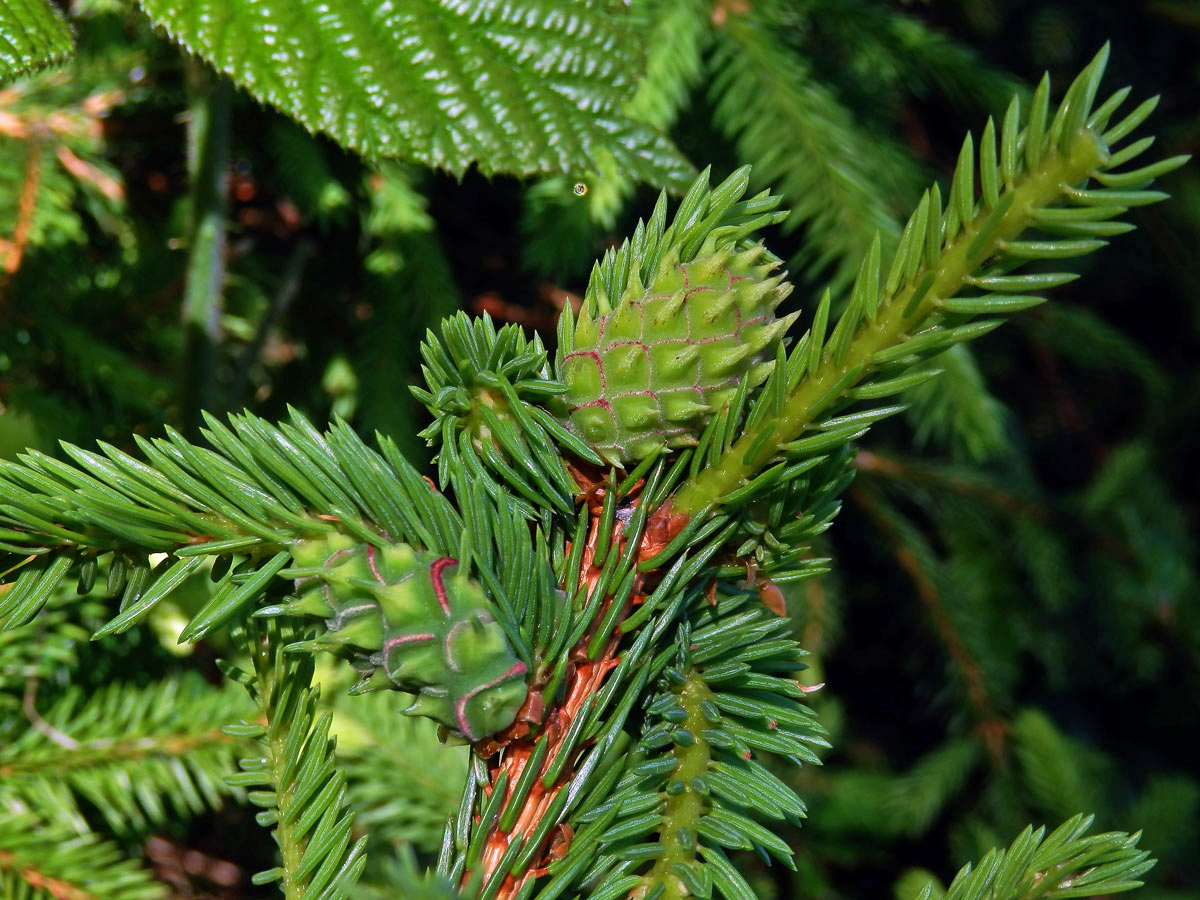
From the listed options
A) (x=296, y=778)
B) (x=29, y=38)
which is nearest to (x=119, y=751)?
(x=296, y=778)

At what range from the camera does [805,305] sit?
4.34 feet

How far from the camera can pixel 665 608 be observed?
39 cm

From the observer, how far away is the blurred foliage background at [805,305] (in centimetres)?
82

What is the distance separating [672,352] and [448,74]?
295 mm

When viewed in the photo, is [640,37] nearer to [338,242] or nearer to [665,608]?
[665,608]

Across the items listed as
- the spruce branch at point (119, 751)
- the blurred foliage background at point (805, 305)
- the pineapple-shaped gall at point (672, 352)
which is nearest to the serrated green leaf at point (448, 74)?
the blurred foliage background at point (805, 305)

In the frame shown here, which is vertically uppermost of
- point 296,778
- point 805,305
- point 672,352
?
point 672,352

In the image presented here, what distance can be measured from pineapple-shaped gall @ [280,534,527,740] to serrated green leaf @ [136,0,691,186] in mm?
282

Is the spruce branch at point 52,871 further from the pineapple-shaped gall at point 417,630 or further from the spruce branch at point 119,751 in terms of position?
the pineapple-shaped gall at point 417,630

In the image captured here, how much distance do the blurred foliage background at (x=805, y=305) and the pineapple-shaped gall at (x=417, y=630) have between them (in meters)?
0.27

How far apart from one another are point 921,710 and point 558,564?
1.36m

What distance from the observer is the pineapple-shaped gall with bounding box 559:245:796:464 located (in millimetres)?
364

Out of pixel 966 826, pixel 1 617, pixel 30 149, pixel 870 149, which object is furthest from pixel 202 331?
pixel 966 826

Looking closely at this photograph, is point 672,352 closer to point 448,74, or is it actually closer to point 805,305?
point 448,74
